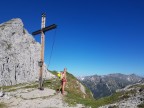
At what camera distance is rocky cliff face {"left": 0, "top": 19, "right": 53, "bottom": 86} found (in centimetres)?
6241

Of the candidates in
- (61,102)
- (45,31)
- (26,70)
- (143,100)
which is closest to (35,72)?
(26,70)

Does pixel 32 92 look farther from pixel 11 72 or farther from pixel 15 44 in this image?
pixel 15 44

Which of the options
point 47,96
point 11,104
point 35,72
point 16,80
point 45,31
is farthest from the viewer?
point 35,72

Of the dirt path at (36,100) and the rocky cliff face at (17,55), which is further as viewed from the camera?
the rocky cliff face at (17,55)

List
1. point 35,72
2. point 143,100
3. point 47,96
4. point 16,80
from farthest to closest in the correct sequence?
1. point 35,72
2. point 16,80
3. point 47,96
4. point 143,100

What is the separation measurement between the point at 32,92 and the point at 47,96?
2.88m

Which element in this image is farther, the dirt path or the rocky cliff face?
the rocky cliff face

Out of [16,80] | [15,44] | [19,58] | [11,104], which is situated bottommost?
[11,104]

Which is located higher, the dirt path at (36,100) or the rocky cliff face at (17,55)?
the rocky cliff face at (17,55)

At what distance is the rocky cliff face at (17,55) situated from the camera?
62406 millimetres

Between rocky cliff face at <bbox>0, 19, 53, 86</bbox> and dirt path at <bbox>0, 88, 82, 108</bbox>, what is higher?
rocky cliff face at <bbox>0, 19, 53, 86</bbox>

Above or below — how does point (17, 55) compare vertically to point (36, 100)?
above

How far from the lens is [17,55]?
65500 millimetres

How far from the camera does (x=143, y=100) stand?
23172 millimetres
